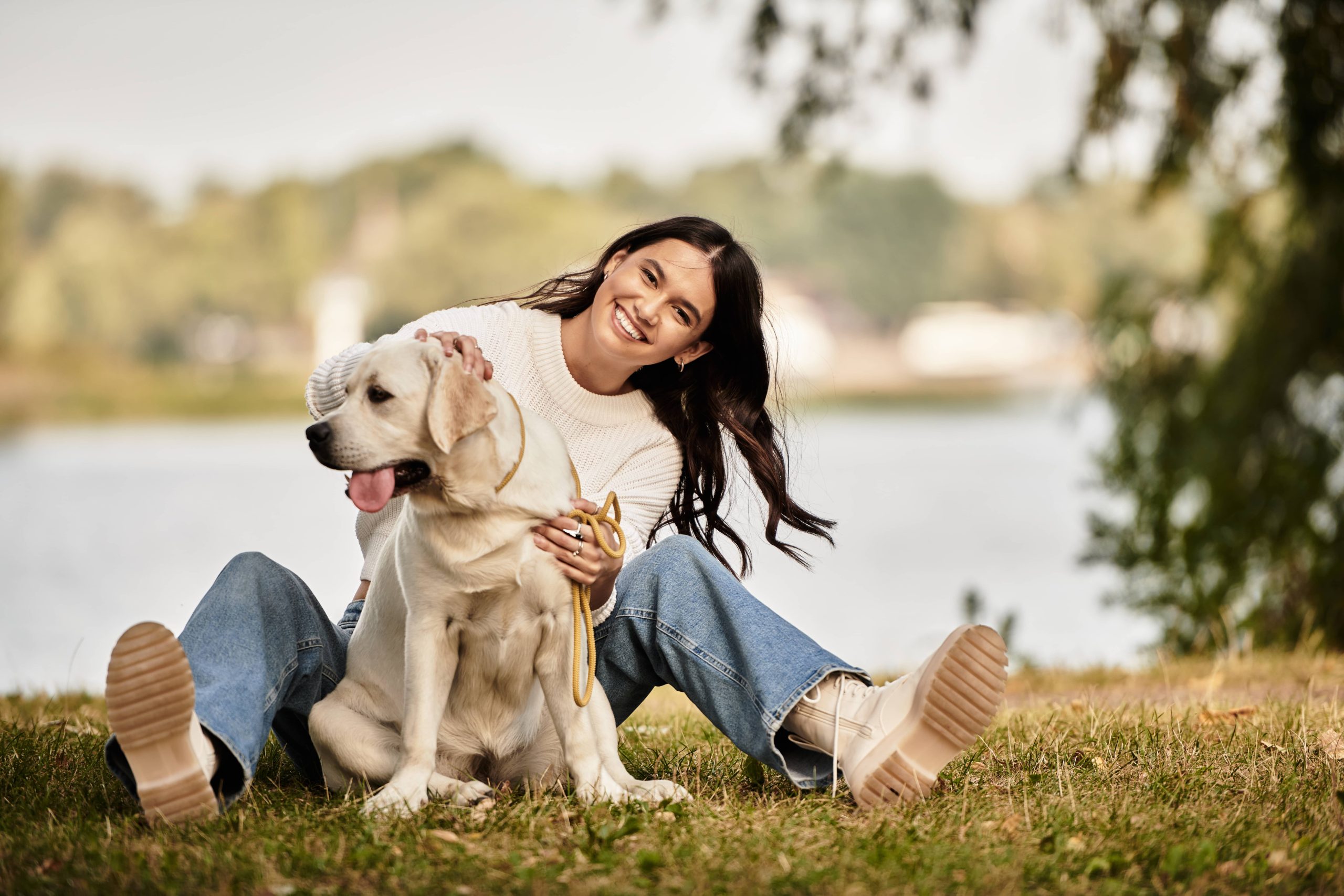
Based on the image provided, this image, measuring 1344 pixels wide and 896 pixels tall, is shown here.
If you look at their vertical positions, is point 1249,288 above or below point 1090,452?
above

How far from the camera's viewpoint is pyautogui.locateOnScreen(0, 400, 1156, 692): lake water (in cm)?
1006

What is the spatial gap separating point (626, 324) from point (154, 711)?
167 centimetres

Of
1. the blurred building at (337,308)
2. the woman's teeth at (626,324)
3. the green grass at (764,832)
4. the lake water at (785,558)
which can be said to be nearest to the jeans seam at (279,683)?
the green grass at (764,832)

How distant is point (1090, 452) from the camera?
8.27 meters

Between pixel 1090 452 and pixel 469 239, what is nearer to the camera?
pixel 1090 452

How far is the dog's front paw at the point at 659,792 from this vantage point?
2963mm

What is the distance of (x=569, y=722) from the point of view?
2980 millimetres

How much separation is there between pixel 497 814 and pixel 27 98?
5545cm

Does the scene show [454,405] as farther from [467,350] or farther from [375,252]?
[375,252]

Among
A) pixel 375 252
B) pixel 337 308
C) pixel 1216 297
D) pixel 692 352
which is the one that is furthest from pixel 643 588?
pixel 375 252

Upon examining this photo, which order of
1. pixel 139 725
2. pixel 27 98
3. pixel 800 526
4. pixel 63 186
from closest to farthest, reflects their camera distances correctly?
pixel 139 725 < pixel 800 526 < pixel 63 186 < pixel 27 98

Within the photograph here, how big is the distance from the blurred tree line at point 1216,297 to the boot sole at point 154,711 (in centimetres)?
551

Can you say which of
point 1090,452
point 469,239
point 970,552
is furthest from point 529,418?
point 469,239

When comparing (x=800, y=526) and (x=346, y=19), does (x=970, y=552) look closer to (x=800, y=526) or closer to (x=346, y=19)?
(x=800, y=526)
